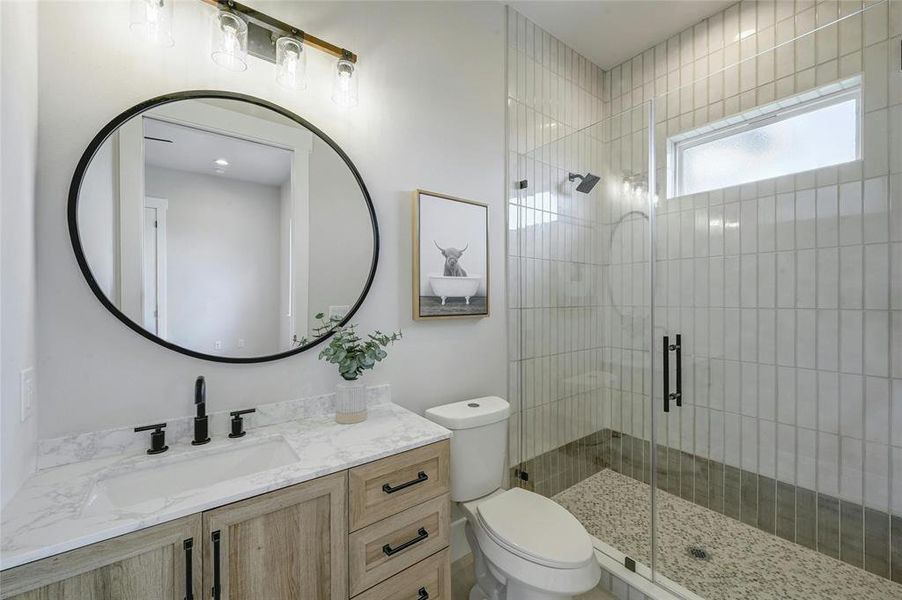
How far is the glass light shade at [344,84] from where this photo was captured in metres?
1.49

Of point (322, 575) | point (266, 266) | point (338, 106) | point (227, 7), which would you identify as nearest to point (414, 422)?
point (322, 575)

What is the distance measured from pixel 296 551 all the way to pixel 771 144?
2.90 m

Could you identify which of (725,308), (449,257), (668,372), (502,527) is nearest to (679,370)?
(668,372)

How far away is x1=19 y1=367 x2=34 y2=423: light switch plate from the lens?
0.91 m

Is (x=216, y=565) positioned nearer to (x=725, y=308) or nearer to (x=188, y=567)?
(x=188, y=567)

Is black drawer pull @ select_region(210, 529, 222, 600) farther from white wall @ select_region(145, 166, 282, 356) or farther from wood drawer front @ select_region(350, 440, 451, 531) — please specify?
white wall @ select_region(145, 166, 282, 356)

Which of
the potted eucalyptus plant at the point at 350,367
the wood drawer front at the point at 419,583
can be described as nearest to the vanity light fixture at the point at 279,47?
the potted eucalyptus plant at the point at 350,367

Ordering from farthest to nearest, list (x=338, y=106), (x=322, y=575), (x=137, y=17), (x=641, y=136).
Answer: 1. (x=641, y=136)
2. (x=338, y=106)
3. (x=137, y=17)
4. (x=322, y=575)

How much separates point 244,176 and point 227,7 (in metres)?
0.55

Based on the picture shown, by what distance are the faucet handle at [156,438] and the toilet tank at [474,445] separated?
0.94 m

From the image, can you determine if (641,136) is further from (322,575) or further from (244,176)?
(322,575)

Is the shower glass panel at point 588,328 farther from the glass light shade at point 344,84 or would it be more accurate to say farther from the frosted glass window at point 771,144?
the glass light shade at point 344,84

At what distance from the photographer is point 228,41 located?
1.26 metres

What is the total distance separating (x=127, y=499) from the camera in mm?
1008
